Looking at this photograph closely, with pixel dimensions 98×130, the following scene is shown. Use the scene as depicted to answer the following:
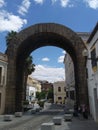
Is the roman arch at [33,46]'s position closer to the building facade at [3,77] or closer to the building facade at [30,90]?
the building facade at [3,77]

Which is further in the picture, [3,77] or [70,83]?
[70,83]

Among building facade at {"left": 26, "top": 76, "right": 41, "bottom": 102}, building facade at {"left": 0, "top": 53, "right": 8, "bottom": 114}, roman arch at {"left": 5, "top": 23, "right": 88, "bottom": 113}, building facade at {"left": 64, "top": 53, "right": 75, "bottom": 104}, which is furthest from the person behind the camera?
building facade at {"left": 26, "top": 76, "right": 41, "bottom": 102}

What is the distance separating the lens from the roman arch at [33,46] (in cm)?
3522

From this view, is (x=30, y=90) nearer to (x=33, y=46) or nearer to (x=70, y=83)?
(x=70, y=83)

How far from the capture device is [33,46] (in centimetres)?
4266

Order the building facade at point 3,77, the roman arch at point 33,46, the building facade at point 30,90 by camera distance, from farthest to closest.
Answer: the building facade at point 30,90 → the roman arch at point 33,46 → the building facade at point 3,77

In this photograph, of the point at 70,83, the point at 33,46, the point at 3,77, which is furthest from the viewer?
the point at 70,83

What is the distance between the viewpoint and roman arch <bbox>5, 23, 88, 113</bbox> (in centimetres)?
3522

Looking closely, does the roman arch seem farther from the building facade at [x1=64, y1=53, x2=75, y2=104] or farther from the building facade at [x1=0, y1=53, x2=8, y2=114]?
the building facade at [x1=64, y1=53, x2=75, y2=104]

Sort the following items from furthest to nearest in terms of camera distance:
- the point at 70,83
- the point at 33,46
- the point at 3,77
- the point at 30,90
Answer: the point at 30,90
the point at 70,83
the point at 33,46
the point at 3,77

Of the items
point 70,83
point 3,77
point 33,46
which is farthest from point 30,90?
point 3,77

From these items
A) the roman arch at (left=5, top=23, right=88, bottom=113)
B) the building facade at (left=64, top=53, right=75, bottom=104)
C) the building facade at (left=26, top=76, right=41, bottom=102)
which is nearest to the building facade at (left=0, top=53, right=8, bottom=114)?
the roman arch at (left=5, top=23, right=88, bottom=113)

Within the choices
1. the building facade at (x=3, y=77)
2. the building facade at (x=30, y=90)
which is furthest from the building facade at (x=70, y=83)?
the building facade at (x=3, y=77)

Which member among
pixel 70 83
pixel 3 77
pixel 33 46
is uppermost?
pixel 33 46
